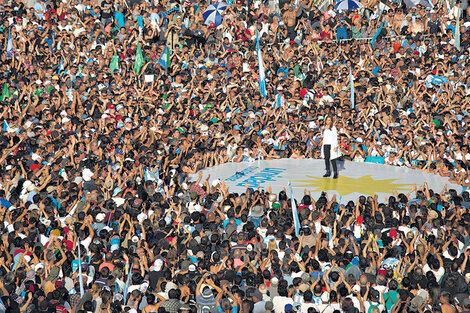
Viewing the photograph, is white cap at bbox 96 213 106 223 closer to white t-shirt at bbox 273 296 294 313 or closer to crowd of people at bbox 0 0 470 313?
crowd of people at bbox 0 0 470 313

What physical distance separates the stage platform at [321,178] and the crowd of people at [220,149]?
0.35 m

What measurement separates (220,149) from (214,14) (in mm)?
6649

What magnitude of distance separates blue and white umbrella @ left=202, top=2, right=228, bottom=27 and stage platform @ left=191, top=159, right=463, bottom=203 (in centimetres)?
655

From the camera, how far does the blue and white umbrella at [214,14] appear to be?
878 inches

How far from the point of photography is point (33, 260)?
1060 centimetres

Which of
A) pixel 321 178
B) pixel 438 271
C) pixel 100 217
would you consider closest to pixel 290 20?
pixel 321 178

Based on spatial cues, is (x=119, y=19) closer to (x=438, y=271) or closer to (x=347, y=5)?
(x=347, y=5)

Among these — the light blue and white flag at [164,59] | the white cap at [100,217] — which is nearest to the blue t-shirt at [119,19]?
the light blue and white flag at [164,59]

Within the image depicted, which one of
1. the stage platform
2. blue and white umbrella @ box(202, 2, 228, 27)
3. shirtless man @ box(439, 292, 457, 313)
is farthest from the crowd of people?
Answer: the stage platform

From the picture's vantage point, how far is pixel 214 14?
22375 mm

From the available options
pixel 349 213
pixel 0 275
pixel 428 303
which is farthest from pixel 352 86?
pixel 0 275

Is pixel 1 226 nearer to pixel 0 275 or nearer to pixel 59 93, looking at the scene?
pixel 0 275

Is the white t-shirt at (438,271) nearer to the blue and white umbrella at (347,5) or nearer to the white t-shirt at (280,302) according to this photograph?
the white t-shirt at (280,302)

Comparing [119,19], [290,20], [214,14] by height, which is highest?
[119,19]
